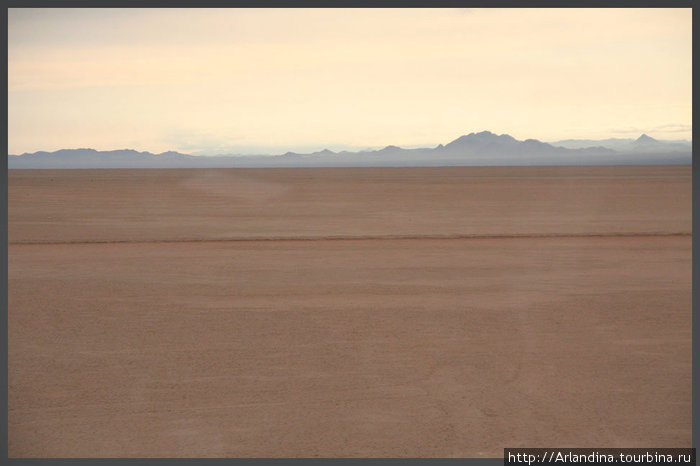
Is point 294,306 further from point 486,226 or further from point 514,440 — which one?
point 486,226

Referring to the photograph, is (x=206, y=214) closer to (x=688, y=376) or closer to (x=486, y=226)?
(x=486, y=226)

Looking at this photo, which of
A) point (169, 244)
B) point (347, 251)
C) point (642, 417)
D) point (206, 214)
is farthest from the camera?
point (206, 214)

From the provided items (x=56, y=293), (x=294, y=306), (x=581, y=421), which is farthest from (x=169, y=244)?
(x=581, y=421)

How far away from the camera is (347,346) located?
6.80 meters

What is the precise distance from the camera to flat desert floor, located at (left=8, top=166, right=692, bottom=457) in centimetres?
482

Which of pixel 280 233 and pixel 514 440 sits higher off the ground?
pixel 280 233

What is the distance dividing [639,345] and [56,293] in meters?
6.81

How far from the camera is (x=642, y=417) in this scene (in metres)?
5.04

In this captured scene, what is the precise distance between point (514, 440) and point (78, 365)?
3.66 m

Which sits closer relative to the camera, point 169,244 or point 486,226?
point 169,244

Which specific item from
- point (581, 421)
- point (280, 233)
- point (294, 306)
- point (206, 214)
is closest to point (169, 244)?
point (280, 233)

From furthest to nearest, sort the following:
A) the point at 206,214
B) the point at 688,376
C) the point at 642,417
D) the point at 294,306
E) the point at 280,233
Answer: the point at 206,214, the point at 280,233, the point at 294,306, the point at 688,376, the point at 642,417

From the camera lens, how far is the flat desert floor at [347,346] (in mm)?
4820

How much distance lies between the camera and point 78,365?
6.25 meters
